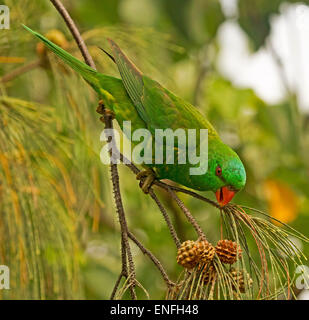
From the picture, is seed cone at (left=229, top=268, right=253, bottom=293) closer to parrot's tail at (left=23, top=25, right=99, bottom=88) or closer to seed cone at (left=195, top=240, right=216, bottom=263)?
seed cone at (left=195, top=240, right=216, bottom=263)

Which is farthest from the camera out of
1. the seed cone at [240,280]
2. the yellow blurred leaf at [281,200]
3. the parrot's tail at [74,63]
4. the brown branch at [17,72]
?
the yellow blurred leaf at [281,200]

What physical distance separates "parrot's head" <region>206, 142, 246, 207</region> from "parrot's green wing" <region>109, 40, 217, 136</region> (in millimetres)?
109

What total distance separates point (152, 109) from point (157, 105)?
0.06 feet

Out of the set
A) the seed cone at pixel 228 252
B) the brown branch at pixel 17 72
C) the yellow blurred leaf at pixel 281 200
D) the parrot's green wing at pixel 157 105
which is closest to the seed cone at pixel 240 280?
the seed cone at pixel 228 252

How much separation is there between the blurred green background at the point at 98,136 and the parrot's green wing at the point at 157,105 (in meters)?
0.14

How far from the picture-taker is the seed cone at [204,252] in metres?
0.89

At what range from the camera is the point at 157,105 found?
1428 millimetres

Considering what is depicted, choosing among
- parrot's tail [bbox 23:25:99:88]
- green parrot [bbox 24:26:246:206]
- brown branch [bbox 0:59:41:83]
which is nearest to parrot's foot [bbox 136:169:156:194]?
green parrot [bbox 24:26:246:206]

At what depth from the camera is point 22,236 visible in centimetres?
122

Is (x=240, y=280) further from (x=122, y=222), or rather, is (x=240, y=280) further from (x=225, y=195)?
(x=225, y=195)

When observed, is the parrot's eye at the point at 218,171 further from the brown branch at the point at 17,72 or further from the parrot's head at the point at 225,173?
the brown branch at the point at 17,72

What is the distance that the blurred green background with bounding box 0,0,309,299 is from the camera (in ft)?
4.17
